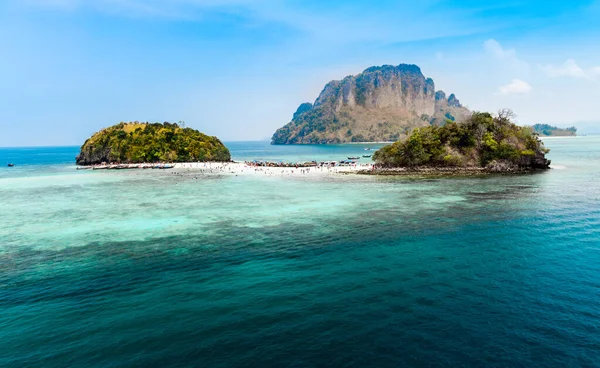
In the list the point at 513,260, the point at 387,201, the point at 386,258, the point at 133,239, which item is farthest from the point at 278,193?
the point at 513,260

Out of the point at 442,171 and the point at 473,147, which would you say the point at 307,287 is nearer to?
the point at 442,171

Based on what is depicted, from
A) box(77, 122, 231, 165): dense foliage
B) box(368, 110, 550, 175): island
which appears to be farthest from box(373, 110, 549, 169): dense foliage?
box(77, 122, 231, 165): dense foliage

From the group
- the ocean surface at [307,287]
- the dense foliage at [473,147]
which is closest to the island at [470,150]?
the dense foliage at [473,147]

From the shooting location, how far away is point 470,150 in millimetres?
113188

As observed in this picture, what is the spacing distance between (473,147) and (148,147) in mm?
140073

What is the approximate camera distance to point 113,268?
99.3 ft

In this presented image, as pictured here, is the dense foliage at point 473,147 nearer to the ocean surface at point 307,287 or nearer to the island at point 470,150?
the island at point 470,150

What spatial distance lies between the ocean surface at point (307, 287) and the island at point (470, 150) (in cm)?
5690

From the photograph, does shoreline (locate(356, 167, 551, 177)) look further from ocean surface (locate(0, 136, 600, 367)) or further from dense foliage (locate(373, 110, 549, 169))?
ocean surface (locate(0, 136, 600, 367))

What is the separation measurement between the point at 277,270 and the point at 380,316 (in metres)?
10.3

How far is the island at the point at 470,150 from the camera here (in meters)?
107

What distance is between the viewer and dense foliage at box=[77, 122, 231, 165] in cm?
16662

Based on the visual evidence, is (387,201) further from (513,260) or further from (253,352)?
(253,352)

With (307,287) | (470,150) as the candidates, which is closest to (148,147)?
(470,150)
